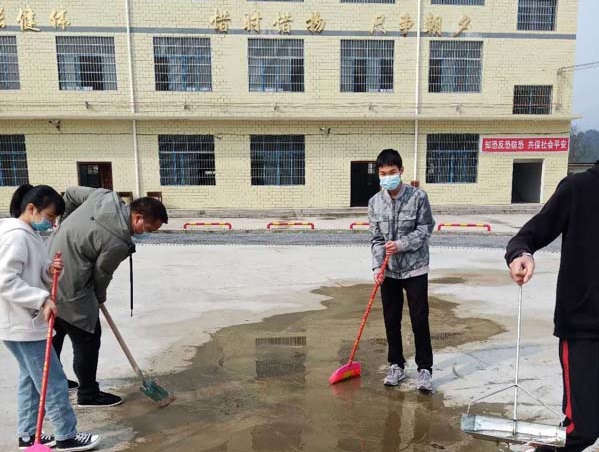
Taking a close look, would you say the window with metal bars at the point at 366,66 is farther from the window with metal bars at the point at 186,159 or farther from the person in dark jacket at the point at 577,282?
the person in dark jacket at the point at 577,282

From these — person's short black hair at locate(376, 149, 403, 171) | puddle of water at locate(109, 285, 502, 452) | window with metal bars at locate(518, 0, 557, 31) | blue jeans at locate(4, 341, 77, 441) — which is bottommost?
puddle of water at locate(109, 285, 502, 452)

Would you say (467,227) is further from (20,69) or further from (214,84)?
(20,69)

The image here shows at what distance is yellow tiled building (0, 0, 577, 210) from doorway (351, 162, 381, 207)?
88 mm

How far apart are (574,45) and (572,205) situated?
66.6 feet

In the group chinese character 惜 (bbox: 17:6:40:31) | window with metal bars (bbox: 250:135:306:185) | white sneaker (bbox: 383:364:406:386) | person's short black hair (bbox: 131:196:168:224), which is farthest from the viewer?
window with metal bars (bbox: 250:135:306:185)

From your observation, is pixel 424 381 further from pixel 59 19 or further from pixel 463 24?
pixel 59 19

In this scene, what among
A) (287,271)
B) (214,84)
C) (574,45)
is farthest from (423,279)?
(574,45)

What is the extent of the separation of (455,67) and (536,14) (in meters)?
3.71

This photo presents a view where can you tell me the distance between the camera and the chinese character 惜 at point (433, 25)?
18.2 metres

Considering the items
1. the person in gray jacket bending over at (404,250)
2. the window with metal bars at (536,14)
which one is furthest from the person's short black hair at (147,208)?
the window with metal bars at (536,14)

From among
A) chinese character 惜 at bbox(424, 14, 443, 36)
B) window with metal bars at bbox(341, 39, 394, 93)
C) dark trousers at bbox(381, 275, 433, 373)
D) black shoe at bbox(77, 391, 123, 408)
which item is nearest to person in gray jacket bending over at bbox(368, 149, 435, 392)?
→ dark trousers at bbox(381, 275, 433, 373)

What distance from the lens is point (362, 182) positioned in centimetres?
1952

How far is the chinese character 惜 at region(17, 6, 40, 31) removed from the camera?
667 inches

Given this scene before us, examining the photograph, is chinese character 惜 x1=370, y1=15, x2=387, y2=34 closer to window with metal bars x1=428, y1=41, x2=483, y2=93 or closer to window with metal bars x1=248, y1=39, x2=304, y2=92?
window with metal bars x1=428, y1=41, x2=483, y2=93
